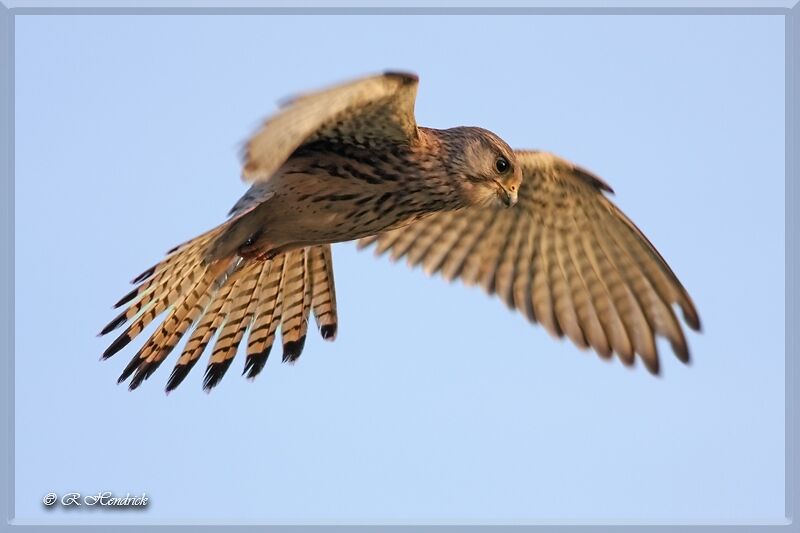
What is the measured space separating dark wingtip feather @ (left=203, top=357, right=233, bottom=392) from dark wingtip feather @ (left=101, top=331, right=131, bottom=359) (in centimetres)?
65

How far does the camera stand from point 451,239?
30.8ft

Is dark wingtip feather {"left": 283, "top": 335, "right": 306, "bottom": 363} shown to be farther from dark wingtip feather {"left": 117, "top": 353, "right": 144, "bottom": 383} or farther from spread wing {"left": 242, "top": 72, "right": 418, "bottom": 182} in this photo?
spread wing {"left": 242, "top": 72, "right": 418, "bottom": 182}

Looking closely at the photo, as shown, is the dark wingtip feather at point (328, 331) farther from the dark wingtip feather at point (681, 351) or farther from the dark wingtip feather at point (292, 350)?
the dark wingtip feather at point (681, 351)

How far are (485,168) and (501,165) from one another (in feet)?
0.62

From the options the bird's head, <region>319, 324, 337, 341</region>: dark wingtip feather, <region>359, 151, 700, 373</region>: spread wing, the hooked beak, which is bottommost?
<region>319, 324, 337, 341</region>: dark wingtip feather

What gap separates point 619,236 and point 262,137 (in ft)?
12.9

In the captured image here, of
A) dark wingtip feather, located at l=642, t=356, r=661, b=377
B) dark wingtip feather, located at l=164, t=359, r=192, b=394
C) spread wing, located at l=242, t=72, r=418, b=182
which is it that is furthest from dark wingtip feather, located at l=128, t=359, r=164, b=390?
dark wingtip feather, located at l=642, t=356, r=661, b=377

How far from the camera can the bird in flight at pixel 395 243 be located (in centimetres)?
743

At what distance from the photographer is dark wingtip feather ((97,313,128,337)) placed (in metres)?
7.53

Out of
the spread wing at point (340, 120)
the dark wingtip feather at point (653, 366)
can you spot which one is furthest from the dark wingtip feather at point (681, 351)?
the spread wing at point (340, 120)

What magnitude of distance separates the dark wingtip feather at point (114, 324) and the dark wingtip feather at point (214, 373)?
75 cm

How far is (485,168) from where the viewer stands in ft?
25.8

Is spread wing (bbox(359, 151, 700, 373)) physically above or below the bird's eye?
below

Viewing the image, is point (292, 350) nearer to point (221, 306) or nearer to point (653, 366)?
point (221, 306)
